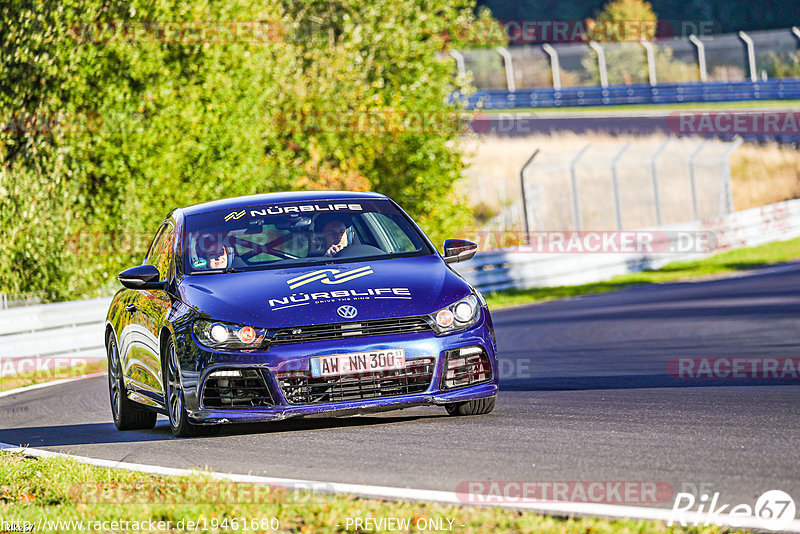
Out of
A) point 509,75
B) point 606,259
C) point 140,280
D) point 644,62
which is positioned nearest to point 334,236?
point 140,280

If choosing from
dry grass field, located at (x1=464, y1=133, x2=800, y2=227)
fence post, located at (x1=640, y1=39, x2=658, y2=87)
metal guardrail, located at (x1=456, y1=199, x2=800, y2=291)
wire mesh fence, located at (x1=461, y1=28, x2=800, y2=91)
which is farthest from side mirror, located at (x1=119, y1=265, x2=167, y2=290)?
fence post, located at (x1=640, y1=39, x2=658, y2=87)

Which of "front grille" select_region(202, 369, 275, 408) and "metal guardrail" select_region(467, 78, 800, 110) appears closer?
"front grille" select_region(202, 369, 275, 408)

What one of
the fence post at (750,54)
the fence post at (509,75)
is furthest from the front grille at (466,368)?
the fence post at (509,75)

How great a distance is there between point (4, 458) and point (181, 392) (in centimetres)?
121

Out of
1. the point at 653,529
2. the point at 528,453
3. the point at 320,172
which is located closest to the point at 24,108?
the point at 320,172

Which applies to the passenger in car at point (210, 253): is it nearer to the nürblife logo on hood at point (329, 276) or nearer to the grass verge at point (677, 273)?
the nürblife logo on hood at point (329, 276)

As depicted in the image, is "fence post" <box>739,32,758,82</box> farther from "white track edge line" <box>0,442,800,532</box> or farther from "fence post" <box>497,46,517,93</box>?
"white track edge line" <box>0,442,800,532</box>

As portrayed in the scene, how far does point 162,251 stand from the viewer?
32.2 feet

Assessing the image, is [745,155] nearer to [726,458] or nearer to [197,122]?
[197,122]

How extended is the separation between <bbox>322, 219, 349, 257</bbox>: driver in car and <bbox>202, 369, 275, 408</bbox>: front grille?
1451mm

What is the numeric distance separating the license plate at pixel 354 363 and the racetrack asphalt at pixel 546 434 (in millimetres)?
423

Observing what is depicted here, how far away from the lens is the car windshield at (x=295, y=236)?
29.3ft

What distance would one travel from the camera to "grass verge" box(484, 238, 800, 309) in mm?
23969

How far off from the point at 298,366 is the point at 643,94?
170 ft
